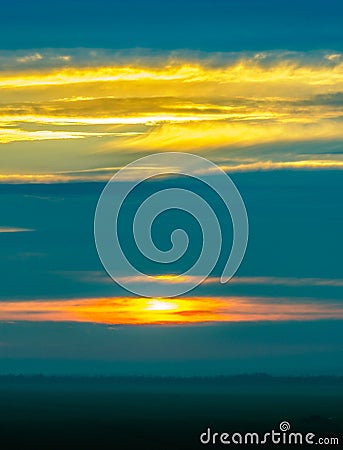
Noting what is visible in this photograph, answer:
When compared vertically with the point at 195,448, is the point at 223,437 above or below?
below

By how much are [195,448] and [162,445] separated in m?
4.95

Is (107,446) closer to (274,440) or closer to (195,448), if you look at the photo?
(195,448)

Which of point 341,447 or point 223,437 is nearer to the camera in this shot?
point 223,437

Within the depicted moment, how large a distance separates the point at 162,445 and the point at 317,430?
17999mm

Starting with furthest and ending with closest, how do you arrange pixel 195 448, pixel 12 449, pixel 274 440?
pixel 195 448, pixel 12 449, pixel 274 440

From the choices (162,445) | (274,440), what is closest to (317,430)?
(162,445)

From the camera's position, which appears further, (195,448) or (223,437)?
(195,448)

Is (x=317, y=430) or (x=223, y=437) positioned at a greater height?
(x=317, y=430)

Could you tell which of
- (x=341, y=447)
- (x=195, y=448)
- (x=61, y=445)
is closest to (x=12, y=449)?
(x=61, y=445)

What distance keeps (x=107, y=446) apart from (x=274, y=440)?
145ft

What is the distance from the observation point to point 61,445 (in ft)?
634

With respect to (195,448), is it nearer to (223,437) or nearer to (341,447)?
(341,447)

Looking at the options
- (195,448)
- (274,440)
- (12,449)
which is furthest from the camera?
(195,448)

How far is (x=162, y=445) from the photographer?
19412 cm
